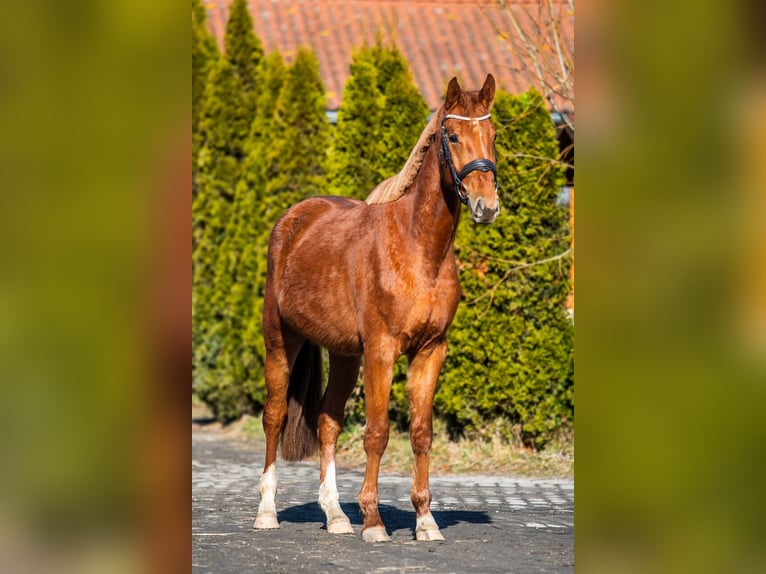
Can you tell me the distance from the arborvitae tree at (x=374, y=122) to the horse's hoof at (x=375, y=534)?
4.56 m

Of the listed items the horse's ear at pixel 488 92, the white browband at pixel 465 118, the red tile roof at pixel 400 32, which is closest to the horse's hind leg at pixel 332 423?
the white browband at pixel 465 118

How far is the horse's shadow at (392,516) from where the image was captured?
238 inches

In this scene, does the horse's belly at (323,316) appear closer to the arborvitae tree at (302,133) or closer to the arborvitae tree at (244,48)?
the arborvitae tree at (302,133)

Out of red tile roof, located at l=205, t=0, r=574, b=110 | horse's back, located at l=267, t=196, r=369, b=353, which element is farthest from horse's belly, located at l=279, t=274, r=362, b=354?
red tile roof, located at l=205, t=0, r=574, b=110

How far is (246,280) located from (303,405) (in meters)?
5.00

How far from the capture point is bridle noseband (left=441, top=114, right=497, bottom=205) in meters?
5.00

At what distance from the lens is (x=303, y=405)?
250 inches

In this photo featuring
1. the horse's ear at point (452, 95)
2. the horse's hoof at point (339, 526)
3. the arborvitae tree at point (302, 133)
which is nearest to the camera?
the horse's ear at point (452, 95)

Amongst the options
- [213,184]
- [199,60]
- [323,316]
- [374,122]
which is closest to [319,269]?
[323,316]

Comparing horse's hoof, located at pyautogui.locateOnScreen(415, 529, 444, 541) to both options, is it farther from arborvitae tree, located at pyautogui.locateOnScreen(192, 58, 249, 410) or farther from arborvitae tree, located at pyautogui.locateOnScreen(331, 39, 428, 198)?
arborvitae tree, located at pyautogui.locateOnScreen(192, 58, 249, 410)

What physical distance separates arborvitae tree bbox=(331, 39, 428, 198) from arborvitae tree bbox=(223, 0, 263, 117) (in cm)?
259

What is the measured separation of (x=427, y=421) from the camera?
5477 mm

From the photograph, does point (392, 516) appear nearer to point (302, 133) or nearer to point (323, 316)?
point (323, 316)
